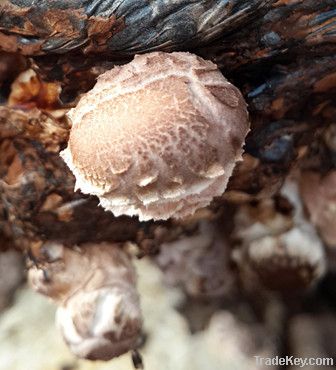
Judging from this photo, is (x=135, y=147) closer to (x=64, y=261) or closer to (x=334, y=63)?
(x=334, y=63)

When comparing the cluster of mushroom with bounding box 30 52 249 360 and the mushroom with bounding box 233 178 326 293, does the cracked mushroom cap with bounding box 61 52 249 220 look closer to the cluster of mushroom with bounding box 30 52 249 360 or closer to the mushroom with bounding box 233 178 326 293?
the cluster of mushroom with bounding box 30 52 249 360

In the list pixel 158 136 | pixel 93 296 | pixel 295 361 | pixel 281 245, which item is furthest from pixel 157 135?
pixel 295 361

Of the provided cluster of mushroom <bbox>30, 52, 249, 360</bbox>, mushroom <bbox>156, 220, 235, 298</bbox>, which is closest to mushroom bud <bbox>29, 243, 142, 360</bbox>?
mushroom <bbox>156, 220, 235, 298</bbox>

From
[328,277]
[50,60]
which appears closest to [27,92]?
[50,60]

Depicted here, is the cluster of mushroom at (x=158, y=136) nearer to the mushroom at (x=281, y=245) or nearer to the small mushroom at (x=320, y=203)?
the mushroom at (x=281, y=245)

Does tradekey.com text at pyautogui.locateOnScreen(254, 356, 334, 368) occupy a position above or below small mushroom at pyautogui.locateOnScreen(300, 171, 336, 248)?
below

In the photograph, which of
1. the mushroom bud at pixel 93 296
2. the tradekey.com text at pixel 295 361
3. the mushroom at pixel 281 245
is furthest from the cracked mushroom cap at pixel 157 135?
the tradekey.com text at pixel 295 361
